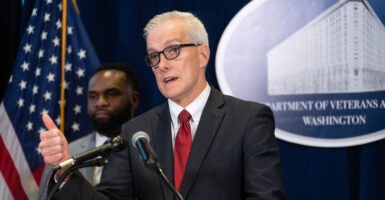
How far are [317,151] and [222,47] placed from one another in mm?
790

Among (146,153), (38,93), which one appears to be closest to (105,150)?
(146,153)

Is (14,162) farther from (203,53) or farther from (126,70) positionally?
(203,53)

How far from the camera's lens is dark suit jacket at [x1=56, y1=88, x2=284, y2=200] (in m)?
1.56

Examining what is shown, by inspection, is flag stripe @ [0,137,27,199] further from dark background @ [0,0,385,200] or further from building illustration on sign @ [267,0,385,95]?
building illustration on sign @ [267,0,385,95]

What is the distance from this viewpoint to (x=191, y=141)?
1709 mm

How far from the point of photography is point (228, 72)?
2945 mm

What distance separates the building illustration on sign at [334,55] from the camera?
8.98 ft

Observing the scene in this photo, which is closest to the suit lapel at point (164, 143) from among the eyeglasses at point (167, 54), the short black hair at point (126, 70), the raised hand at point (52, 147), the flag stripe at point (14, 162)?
the eyeglasses at point (167, 54)

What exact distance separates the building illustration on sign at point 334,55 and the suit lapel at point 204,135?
3.69 ft

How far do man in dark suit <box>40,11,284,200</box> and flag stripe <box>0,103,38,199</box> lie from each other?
5.08 feet

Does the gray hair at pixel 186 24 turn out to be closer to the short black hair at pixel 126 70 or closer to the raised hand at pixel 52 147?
the raised hand at pixel 52 147

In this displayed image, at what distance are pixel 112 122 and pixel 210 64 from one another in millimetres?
740

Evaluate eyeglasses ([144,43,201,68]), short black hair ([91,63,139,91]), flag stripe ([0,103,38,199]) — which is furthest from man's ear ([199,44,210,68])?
flag stripe ([0,103,38,199])

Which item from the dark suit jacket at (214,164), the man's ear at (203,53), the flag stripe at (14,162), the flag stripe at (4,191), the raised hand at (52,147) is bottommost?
the flag stripe at (4,191)
